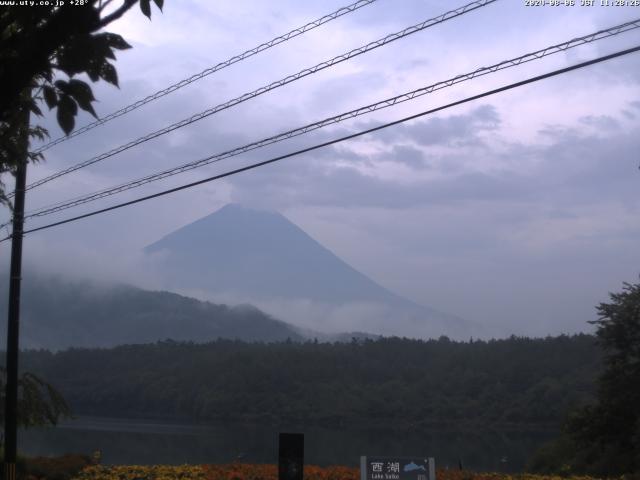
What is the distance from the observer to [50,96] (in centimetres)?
482

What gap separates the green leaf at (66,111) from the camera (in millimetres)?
4824

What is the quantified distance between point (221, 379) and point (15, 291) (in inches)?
1440

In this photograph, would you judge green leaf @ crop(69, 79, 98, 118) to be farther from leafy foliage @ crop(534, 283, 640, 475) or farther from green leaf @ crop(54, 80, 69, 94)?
leafy foliage @ crop(534, 283, 640, 475)

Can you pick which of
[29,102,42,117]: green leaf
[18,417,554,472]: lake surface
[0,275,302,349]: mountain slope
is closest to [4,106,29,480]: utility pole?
[18,417,554,472]: lake surface

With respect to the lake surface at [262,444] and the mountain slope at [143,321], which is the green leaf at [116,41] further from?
the mountain slope at [143,321]

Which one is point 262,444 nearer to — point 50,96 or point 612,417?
point 612,417

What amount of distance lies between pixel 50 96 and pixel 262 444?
2587cm

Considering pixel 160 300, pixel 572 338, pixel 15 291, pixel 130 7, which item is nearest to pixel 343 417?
pixel 572 338

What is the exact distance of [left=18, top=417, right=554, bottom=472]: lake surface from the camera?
2227 centimetres

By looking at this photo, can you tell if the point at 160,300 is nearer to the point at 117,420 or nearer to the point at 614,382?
the point at 117,420

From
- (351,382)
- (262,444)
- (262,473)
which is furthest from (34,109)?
(351,382)

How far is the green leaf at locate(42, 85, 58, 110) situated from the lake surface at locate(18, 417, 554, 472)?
15.1m

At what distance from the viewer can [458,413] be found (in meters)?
37.8

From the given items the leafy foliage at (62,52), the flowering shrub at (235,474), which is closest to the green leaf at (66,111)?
A: the leafy foliage at (62,52)
